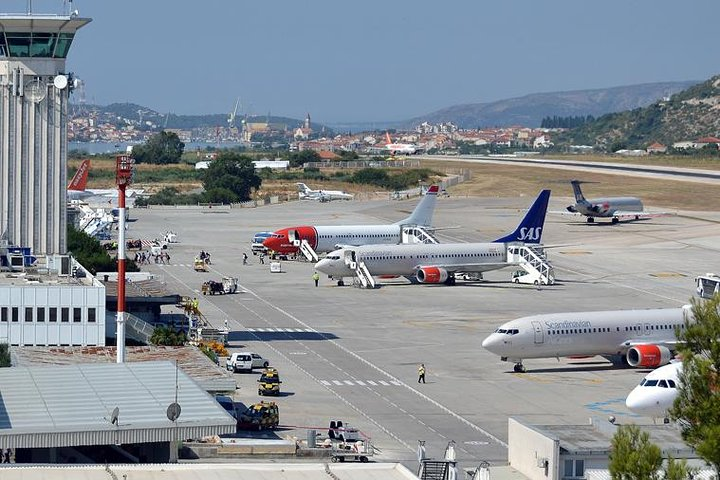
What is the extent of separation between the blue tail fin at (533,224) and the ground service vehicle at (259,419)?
5943 centimetres

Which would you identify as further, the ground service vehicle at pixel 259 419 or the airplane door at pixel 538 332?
the airplane door at pixel 538 332

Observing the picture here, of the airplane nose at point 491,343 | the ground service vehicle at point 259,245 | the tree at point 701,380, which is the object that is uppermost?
the tree at point 701,380

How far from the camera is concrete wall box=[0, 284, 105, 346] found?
235 feet

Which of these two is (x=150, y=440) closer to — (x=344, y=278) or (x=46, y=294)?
(x=46, y=294)

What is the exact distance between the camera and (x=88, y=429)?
4747 cm

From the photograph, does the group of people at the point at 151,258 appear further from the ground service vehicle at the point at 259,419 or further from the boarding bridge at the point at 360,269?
the ground service vehicle at the point at 259,419

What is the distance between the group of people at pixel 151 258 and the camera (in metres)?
138

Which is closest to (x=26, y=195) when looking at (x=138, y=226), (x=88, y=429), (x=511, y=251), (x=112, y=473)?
(x=88, y=429)

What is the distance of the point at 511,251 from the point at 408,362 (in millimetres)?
39259

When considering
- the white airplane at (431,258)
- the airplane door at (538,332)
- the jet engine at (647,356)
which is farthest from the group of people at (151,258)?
the jet engine at (647,356)

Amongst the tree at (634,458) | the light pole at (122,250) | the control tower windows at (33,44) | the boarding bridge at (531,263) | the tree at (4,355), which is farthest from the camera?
the boarding bridge at (531,263)

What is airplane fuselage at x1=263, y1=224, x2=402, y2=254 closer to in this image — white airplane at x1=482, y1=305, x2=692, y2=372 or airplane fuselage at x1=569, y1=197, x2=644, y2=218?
airplane fuselage at x1=569, y1=197, x2=644, y2=218

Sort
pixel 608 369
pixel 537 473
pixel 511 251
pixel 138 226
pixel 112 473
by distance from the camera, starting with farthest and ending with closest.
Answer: pixel 138 226
pixel 511 251
pixel 608 369
pixel 537 473
pixel 112 473

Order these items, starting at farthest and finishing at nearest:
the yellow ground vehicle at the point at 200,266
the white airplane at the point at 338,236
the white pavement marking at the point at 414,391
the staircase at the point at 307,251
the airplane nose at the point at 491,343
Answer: the staircase at the point at 307,251 → the white airplane at the point at 338,236 → the yellow ground vehicle at the point at 200,266 → the airplane nose at the point at 491,343 → the white pavement marking at the point at 414,391
